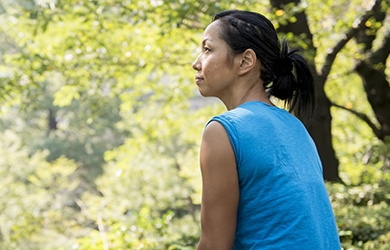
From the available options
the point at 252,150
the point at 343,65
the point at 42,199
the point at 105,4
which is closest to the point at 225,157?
the point at 252,150

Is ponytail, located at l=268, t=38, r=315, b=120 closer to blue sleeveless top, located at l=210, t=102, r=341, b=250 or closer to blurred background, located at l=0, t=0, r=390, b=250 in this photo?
blurred background, located at l=0, t=0, r=390, b=250

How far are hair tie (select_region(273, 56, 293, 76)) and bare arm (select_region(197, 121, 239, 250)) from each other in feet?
1.62

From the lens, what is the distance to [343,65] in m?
7.05

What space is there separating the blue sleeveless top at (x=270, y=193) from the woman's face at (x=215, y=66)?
10.2 inches

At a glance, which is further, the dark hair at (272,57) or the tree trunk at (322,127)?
the tree trunk at (322,127)

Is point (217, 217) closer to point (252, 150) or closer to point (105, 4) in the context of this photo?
point (252, 150)

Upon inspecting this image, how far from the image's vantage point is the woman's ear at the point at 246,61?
1294 mm

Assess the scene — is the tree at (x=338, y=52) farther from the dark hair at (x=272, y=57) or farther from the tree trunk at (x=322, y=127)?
the dark hair at (x=272, y=57)

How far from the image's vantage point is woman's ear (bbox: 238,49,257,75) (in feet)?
4.25

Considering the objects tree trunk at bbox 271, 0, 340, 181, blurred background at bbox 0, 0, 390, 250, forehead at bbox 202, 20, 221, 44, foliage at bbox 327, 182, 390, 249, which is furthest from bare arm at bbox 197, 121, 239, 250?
tree trunk at bbox 271, 0, 340, 181

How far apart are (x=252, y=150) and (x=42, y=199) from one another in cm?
1618

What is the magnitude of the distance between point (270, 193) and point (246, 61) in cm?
52

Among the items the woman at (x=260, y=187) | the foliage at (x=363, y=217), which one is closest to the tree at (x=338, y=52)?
the foliage at (x=363, y=217)

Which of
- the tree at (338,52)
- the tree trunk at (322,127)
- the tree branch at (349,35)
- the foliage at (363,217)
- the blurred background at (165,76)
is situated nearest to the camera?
the foliage at (363,217)
